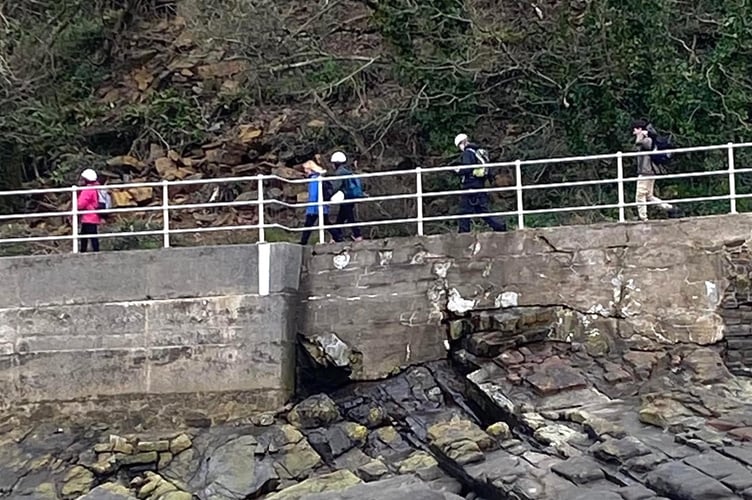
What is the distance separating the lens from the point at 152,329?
10.6m

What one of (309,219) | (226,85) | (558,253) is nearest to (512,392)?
(558,253)

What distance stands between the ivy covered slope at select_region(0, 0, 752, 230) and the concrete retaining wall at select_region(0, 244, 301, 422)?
22.0 feet

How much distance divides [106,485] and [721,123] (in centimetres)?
1082

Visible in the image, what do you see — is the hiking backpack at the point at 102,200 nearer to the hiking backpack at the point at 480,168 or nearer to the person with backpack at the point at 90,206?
the person with backpack at the point at 90,206

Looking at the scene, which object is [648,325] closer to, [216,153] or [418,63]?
[418,63]

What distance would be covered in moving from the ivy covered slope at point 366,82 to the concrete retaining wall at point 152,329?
22.0 feet

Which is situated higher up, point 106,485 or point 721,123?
point 721,123

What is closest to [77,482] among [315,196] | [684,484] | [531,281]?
[315,196]

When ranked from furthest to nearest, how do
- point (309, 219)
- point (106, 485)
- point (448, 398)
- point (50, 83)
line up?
1. point (50, 83)
2. point (309, 219)
3. point (448, 398)
4. point (106, 485)

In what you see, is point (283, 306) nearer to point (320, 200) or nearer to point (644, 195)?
point (320, 200)

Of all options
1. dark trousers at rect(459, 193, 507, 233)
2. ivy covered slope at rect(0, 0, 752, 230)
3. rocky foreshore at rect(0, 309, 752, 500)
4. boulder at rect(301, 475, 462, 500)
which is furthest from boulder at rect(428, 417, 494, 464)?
ivy covered slope at rect(0, 0, 752, 230)

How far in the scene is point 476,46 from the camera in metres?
15.6

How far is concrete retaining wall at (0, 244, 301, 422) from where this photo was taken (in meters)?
10.5

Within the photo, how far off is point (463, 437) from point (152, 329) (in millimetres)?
3986
